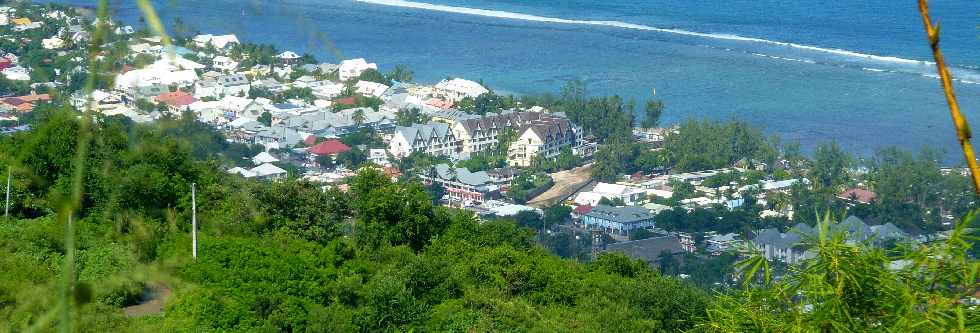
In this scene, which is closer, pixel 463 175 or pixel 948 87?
pixel 948 87

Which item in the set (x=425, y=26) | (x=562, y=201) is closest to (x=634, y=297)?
(x=562, y=201)

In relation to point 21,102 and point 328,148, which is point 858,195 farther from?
point 21,102

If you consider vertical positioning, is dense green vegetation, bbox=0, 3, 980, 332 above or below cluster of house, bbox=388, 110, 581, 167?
above

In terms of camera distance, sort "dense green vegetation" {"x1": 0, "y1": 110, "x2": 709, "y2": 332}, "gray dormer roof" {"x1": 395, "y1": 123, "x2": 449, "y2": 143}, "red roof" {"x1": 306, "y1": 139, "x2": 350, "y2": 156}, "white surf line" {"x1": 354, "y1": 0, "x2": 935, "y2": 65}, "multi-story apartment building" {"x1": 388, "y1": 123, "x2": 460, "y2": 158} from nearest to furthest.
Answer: "dense green vegetation" {"x1": 0, "y1": 110, "x2": 709, "y2": 332}
"red roof" {"x1": 306, "y1": 139, "x2": 350, "y2": 156}
"multi-story apartment building" {"x1": 388, "y1": 123, "x2": 460, "y2": 158}
"gray dormer roof" {"x1": 395, "y1": 123, "x2": 449, "y2": 143}
"white surf line" {"x1": 354, "y1": 0, "x2": 935, "y2": 65}

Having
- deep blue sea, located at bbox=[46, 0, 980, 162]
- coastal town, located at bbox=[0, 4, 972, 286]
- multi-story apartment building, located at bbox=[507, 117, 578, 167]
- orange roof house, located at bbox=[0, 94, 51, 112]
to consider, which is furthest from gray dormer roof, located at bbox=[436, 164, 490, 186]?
orange roof house, located at bbox=[0, 94, 51, 112]

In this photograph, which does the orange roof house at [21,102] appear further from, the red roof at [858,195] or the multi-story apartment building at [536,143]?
the red roof at [858,195]

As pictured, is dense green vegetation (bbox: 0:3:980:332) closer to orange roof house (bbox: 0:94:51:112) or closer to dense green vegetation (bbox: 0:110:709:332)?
dense green vegetation (bbox: 0:110:709:332)

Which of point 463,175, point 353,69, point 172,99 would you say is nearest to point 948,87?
point 172,99
